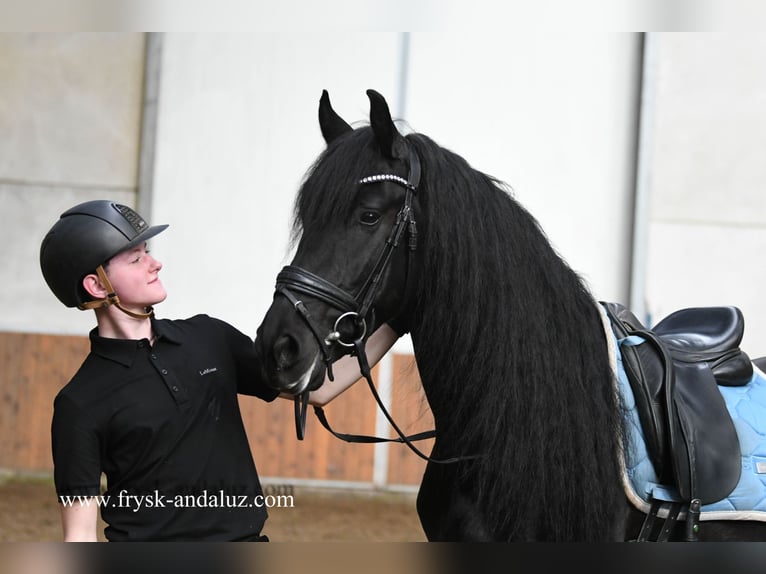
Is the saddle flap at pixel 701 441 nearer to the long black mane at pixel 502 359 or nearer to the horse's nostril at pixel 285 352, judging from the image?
the long black mane at pixel 502 359

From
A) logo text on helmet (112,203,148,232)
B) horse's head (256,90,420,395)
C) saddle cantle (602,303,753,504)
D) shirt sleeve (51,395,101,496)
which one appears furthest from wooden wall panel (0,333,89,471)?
saddle cantle (602,303,753,504)

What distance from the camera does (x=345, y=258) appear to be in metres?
1.72

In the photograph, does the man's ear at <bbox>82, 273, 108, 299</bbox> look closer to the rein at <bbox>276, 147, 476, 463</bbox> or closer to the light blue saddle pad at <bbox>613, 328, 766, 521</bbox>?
the rein at <bbox>276, 147, 476, 463</bbox>

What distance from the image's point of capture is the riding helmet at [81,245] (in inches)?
68.6

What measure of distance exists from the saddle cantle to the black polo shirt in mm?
Answer: 947

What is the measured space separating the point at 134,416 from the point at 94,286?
309mm

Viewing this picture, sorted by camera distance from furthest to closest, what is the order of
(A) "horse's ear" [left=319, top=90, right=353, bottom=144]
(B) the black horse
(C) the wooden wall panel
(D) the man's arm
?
(C) the wooden wall panel, (A) "horse's ear" [left=319, top=90, right=353, bottom=144], (B) the black horse, (D) the man's arm

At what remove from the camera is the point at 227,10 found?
1.56 metres

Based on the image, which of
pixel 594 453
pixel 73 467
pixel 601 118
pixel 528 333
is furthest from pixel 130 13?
pixel 601 118

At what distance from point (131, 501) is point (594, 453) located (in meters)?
1.02

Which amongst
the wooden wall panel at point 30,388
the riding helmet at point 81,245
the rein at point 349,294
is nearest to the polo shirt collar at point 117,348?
the riding helmet at point 81,245

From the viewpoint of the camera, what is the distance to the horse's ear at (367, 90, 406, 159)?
1.71m

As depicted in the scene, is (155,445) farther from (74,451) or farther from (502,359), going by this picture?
(502,359)

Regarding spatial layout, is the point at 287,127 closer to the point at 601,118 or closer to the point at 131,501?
the point at 601,118
